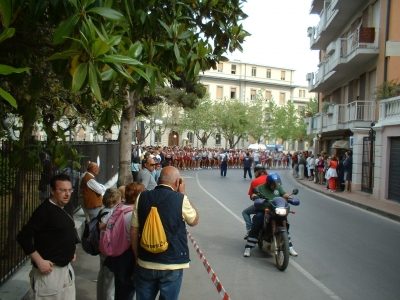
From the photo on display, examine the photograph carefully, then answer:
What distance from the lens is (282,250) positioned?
6828 millimetres

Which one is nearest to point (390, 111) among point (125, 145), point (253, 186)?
point (125, 145)

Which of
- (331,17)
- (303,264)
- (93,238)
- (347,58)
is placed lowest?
(303,264)

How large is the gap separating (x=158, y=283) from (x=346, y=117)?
20916 mm

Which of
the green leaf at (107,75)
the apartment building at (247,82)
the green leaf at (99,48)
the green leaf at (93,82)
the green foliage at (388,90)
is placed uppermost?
the apartment building at (247,82)

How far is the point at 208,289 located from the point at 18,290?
247 centimetres

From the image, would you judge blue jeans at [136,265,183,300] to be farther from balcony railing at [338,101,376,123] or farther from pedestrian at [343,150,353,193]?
balcony railing at [338,101,376,123]

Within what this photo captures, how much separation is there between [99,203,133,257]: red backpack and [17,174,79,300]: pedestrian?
1.49 ft

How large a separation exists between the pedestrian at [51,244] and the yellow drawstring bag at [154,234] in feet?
2.70

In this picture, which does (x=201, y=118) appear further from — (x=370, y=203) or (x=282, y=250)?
(x=282, y=250)

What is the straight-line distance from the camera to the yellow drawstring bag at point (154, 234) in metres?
3.63

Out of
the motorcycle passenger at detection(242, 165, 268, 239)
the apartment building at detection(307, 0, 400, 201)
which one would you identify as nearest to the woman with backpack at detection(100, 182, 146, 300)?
the motorcycle passenger at detection(242, 165, 268, 239)

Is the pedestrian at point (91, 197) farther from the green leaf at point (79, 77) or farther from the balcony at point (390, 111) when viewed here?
the balcony at point (390, 111)

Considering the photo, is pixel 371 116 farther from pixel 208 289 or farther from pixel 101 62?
pixel 101 62

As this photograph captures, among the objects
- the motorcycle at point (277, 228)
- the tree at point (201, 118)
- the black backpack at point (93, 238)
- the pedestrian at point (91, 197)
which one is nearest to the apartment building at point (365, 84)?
the motorcycle at point (277, 228)
